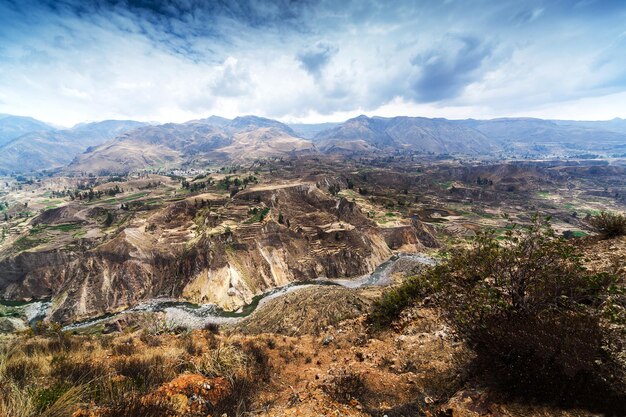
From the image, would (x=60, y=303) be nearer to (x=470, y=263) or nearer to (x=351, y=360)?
(x=351, y=360)

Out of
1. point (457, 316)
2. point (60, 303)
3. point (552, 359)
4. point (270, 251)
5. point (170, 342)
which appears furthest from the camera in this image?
point (270, 251)

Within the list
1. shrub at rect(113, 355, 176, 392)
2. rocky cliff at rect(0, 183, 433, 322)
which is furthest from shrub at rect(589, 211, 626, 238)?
rocky cliff at rect(0, 183, 433, 322)

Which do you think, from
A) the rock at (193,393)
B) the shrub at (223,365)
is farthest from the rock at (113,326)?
→ the rock at (193,393)

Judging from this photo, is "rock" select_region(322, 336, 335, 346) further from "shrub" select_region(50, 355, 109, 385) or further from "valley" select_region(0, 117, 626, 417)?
"shrub" select_region(50, 355, 109, 385)

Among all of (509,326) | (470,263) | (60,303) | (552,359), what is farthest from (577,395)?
(60,303)

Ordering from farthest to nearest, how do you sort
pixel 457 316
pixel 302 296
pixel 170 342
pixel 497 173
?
1. pixel 497 173
2. pixel 302 296
3. pixel 170 342
4. pixel 457 316

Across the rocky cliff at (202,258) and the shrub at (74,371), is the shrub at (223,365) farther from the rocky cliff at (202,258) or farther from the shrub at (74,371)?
the rocky cliff at (202,258)

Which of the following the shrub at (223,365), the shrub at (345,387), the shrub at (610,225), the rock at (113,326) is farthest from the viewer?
the rock at (113,326)

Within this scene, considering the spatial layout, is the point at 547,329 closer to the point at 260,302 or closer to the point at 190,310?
the point at 260,302
